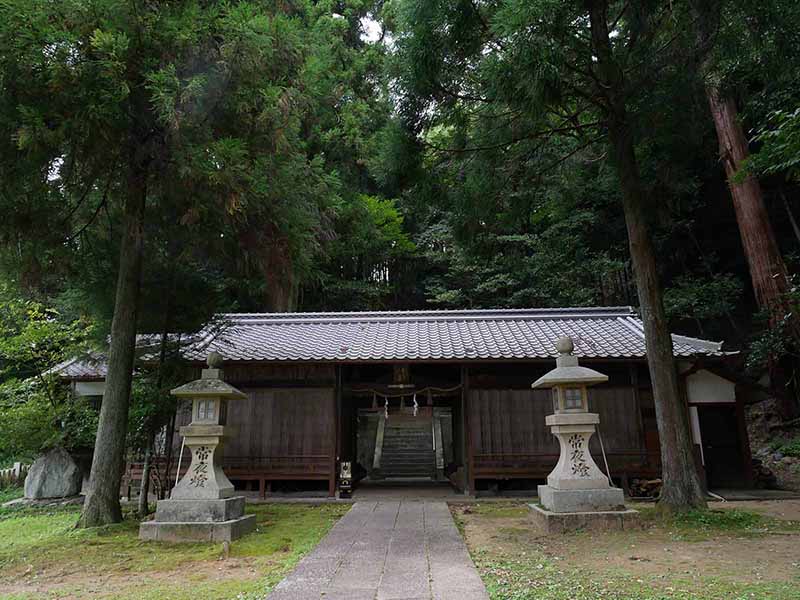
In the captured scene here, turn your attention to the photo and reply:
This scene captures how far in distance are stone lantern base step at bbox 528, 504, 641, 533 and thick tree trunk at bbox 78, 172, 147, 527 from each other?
5.27m

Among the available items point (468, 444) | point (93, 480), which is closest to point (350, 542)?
point (93, 480)

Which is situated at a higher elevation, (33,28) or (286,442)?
(33,28)

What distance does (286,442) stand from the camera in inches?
355

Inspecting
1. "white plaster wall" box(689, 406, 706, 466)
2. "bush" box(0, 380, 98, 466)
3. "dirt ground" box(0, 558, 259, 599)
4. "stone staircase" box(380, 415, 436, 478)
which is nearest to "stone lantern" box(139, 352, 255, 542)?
"dirt ground" box(0, 558, 259, 599)

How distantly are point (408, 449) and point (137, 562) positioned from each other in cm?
1087

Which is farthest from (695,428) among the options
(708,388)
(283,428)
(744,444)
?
(283,428)

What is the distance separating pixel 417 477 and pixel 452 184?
26.1 feet

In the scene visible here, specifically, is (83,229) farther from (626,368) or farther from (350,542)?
(626,368)

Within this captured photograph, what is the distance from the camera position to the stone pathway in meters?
3.49

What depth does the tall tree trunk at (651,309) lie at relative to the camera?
606 centimetres

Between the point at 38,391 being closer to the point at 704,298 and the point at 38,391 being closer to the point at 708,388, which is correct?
the point at 708,388

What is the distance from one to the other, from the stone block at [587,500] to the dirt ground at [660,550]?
36cm

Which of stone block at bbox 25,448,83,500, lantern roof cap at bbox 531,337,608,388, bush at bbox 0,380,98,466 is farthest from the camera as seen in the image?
stone block at bbox 25,448,83,500

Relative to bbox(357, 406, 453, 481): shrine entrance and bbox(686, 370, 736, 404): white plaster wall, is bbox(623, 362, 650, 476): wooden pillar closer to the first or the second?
bbox(686, 370, 736, 404): white plaster wall
